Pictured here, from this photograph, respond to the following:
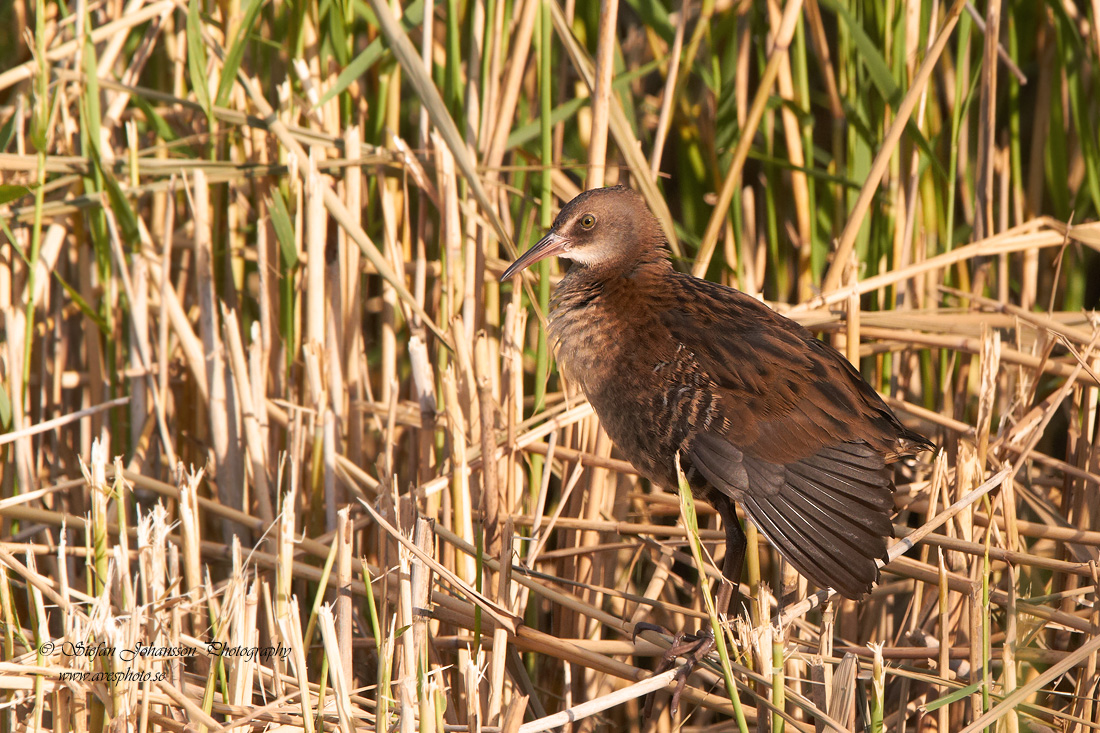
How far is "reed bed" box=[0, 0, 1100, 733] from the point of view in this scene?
2.25 meters

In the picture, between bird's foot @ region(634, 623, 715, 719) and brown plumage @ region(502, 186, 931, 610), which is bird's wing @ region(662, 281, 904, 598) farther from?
bird's foot @ region(634, 623, 715, 719)

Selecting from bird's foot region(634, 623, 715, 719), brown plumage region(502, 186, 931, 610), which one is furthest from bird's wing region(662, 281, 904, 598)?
bird's foot region(634, 623, 715, 719)

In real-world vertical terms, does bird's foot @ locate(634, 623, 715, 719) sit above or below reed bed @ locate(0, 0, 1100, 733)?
below

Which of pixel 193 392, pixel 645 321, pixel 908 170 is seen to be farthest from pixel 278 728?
pixel 908 170

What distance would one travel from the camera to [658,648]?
82.4 inches

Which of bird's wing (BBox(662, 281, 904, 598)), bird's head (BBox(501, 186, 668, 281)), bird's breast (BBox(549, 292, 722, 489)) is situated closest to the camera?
bird's wing (BBox(662, 281, 904, 598))

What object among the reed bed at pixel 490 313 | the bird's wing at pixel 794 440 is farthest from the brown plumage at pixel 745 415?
the reed bed at pixel 490 313

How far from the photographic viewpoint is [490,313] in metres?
2.82

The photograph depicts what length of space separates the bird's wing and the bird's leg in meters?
0.18

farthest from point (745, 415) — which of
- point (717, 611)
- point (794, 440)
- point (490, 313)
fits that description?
point (490, 313)

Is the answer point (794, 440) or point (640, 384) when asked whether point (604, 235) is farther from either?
point (794, 440)

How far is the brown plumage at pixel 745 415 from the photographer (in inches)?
81.8

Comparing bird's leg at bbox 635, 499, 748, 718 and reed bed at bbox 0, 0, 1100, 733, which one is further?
reed bed at bbox 0, 0, 1100, 733

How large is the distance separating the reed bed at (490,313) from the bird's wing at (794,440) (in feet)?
0.47
